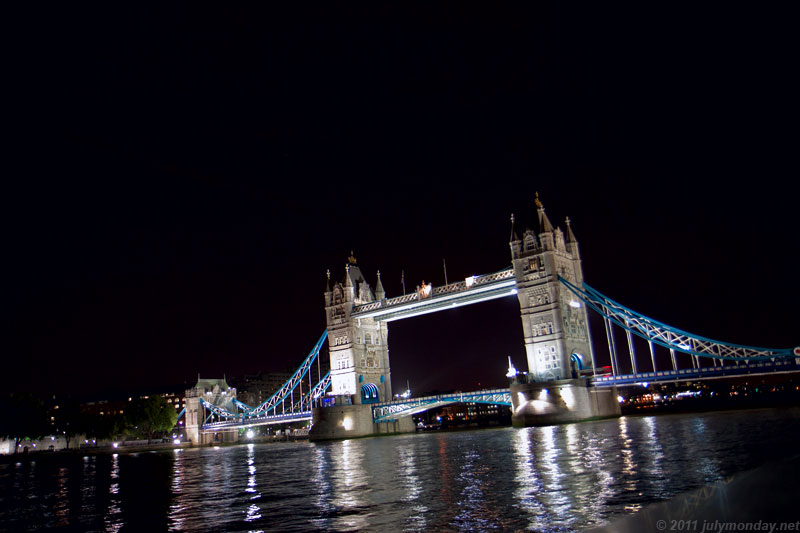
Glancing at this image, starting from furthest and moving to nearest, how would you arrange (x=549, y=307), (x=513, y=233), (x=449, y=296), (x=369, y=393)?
(x=369, y=393), (x=449, y=296), (x=513, y=233), (x=549, y=307)

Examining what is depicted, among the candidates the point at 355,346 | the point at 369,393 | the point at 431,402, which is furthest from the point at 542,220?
the point at 369,393

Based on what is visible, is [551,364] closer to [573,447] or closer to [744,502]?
[573,447]

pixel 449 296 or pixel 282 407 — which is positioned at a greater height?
pixel 449 296

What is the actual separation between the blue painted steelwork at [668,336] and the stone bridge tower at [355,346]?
3344cm

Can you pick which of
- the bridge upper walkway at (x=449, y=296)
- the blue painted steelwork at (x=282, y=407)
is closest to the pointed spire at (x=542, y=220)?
the bridge upper walkway at (x=449, y=296)

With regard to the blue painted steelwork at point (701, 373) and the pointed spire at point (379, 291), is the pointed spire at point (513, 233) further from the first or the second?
the pointed spire at point (379, 291)

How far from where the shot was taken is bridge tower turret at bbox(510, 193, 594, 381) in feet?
218

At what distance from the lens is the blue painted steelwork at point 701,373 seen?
174 feet

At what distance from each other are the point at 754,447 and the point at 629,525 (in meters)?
20.4

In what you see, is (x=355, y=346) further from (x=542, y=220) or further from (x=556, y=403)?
(x=556, y=403)

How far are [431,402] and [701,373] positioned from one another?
3286 cm

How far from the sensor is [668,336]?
6166 centimetres

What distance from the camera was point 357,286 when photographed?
93938 mm

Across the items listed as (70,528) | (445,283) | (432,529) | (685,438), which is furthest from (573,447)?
(445,283)
